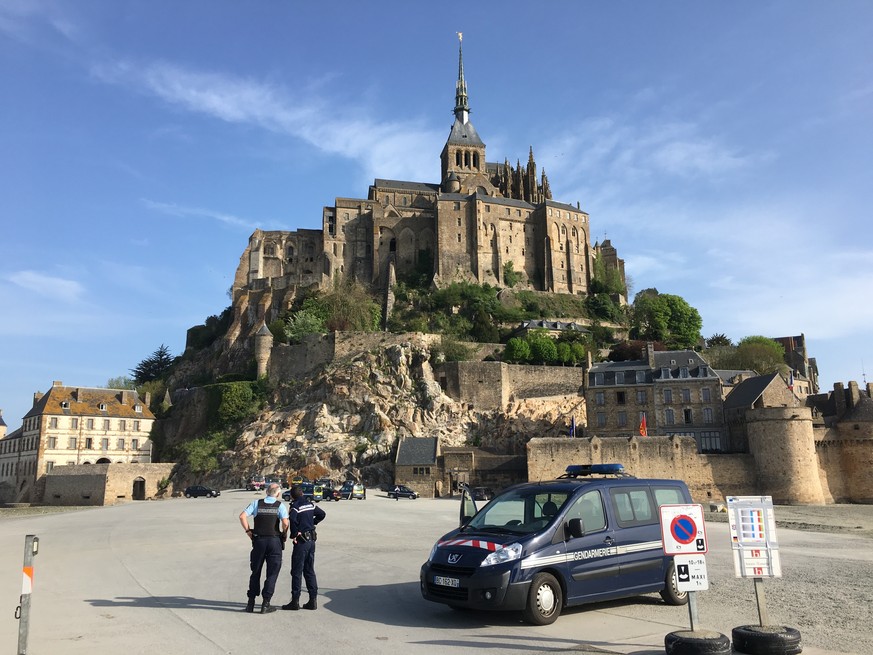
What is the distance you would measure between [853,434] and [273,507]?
45.5 metres

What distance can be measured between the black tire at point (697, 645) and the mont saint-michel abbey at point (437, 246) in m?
69.9

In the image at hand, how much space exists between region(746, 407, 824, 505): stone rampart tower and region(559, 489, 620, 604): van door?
37.4m

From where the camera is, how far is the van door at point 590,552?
8828 mm

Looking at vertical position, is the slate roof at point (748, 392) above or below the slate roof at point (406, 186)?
below

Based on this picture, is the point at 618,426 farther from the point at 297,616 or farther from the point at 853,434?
the point at 297,616

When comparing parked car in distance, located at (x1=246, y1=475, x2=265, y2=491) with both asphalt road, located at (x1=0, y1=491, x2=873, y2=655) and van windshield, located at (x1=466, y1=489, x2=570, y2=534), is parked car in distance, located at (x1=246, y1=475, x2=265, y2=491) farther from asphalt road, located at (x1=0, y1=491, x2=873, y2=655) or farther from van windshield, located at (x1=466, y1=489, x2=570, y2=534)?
van windshield, located at (x1=466, y1=489, x2=570, y2=534)

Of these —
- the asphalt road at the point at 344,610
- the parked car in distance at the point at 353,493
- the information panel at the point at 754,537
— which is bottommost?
the asphalt road at the point at 344,610

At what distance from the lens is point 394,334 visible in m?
56.9

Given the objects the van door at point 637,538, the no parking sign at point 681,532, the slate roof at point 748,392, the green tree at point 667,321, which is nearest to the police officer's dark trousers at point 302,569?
the van door at point 637,538

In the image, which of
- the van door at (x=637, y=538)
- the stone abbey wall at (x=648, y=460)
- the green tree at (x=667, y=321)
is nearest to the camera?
the van door at (x=637, y=538)

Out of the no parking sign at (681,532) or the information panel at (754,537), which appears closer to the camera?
the information panel at (754,537)

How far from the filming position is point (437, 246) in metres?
78.9

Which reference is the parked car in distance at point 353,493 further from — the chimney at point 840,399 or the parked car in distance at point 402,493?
the chimney at point 840,399

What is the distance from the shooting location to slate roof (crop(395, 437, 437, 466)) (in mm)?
43875
